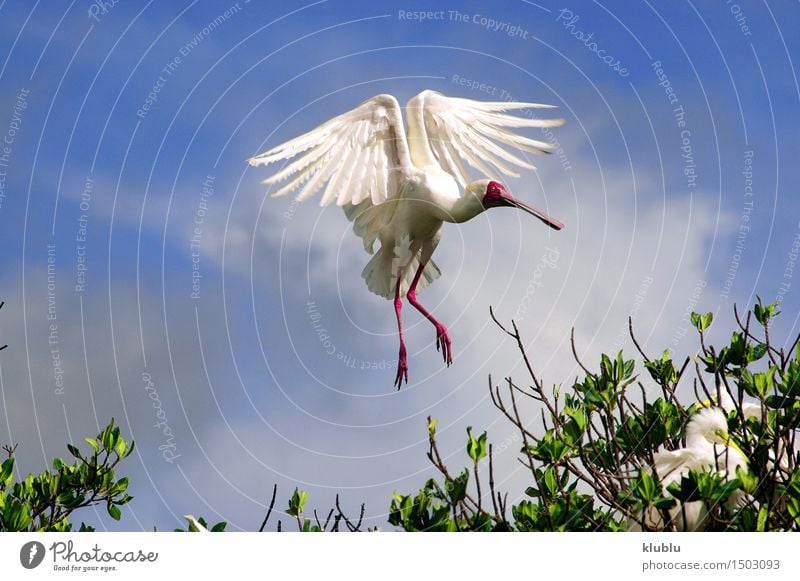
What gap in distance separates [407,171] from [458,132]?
0.94m

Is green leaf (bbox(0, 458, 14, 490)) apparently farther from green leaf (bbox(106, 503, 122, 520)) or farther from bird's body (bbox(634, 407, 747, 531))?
bird's body (bbox(634, 407, 747, 531))

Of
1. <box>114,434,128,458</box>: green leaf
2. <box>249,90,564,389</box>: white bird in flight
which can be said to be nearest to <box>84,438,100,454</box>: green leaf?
<box>114,434,128,458</box>: green leaf

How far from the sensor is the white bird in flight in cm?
791

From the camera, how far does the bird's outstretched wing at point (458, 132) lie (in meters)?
8.98

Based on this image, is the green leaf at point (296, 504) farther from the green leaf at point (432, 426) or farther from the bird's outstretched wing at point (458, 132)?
the bird's outstretched wing at point (458, 132)

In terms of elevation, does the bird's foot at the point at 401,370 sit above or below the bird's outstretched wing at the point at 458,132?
below

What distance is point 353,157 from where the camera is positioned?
8.28m

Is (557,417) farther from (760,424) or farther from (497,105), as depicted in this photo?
(497,105)

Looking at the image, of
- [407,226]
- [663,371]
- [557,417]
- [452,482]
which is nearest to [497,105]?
[407,226]

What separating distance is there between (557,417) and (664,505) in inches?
43.5

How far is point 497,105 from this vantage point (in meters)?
9.08

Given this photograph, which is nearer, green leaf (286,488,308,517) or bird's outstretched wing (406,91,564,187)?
green leaf (286,488,308,517)

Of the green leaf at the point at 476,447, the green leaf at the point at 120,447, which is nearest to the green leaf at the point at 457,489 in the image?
the green leaf at the point at 476,447
